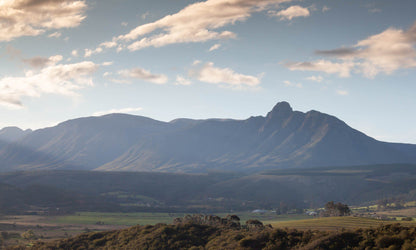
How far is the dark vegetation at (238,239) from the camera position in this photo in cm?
5335

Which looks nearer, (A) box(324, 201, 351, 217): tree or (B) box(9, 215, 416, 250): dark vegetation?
(B) box(9, 215, 416, 250): dark vegetation

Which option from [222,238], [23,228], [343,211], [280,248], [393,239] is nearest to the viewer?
[393,239]

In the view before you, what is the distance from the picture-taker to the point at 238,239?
69750mm

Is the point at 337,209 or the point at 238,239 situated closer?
the point at 238,239

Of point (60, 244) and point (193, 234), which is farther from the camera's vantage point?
point (60, 244)

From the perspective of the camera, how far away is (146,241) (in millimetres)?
79062

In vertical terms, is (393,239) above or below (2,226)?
above

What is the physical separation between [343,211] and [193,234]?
299ft

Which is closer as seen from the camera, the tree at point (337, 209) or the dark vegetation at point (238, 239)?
the dark vegetation at point (238, 239)

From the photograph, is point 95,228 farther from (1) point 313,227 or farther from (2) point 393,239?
(2) point 393,239

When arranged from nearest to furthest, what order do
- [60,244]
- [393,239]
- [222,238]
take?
[393,239], [222,238], [60,244]

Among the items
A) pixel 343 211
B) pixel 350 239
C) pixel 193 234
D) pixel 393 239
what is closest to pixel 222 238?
pixel 193 234

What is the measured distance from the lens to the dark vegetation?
175ft

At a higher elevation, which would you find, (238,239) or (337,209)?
(238,239)
